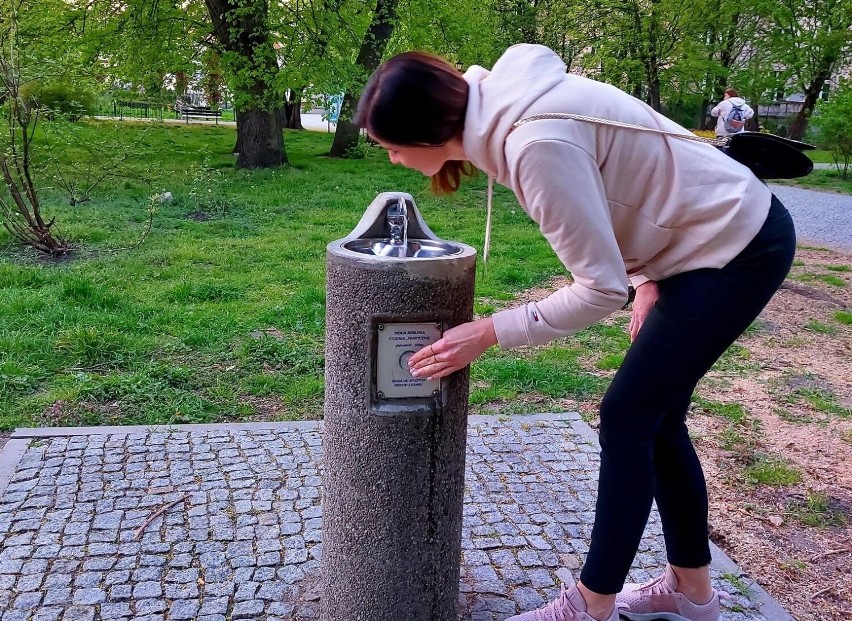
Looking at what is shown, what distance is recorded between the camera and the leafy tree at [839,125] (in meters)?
18.8

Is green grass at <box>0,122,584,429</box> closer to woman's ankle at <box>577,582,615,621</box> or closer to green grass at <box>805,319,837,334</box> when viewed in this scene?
green grass at <box>805,319,837,334</box>

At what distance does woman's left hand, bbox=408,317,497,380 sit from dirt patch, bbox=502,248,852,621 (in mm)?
1763

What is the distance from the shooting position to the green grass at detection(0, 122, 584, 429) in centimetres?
464

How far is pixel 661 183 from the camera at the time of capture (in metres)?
2.03

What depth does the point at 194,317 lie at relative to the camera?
239 inches

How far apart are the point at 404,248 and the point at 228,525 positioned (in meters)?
1.60

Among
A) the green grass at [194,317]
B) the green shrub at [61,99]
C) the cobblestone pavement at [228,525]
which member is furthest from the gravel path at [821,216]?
the green shrub at [61,99]

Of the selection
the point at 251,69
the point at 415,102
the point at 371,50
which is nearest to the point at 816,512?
the point at 415,102

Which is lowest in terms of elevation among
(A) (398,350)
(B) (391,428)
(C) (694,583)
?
(C) (694,583)

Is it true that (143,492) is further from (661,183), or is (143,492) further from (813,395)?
(813,395)

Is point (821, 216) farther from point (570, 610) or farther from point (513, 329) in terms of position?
point (513, 329)

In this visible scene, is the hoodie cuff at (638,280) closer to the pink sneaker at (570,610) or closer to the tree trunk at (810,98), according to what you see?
the pink sneaker at (570,610)

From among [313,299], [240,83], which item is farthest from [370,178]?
[313,299]

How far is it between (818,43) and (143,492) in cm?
2439
